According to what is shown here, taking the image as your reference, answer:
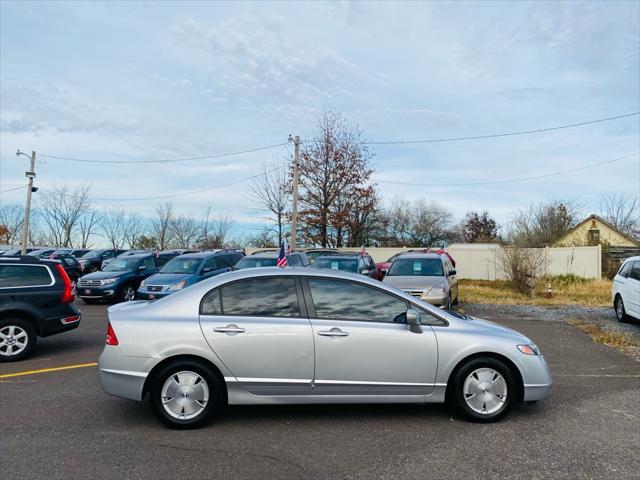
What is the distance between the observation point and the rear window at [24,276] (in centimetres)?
864

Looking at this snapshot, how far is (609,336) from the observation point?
10.4 m

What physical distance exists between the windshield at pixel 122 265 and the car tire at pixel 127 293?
655 mm

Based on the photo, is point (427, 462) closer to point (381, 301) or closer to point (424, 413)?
point (424, 413)

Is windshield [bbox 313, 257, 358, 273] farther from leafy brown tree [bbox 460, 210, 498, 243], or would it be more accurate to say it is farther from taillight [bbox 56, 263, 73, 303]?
leafy brown tree [bbox 460, 210, 498, 243]

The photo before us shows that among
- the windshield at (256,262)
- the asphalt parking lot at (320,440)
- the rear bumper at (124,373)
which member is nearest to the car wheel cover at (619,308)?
the asphalt parking lot at (320,440)

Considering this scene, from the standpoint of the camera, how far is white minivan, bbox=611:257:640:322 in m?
11.8

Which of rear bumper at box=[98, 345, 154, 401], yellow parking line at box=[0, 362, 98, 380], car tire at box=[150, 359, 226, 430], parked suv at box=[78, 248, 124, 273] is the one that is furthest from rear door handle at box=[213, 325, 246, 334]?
parked suv at box=[78, 248, 124, 273]

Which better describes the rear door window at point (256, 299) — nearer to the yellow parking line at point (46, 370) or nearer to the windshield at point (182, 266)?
the yellow parking line at point (46, 370)

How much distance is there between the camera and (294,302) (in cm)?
524

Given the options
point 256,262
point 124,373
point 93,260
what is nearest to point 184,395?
point 124,373

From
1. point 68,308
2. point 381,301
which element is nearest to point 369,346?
point 381,301

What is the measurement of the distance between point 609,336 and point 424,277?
14.0 ft

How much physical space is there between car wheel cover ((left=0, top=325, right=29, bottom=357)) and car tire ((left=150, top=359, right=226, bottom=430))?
4.65 meters

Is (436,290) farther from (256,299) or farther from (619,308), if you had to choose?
(256,299)
